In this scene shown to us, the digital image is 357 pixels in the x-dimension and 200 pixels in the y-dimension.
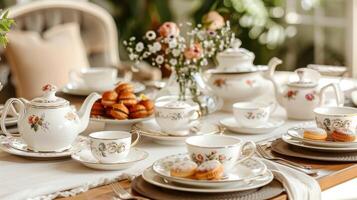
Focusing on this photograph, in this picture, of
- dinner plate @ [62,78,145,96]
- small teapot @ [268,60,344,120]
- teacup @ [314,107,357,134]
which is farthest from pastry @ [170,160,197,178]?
dinner plate @ [62,78,145,96]

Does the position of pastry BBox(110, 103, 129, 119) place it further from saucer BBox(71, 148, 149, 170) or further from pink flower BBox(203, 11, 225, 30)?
pink flower BBox(203, 11, 225, 30)

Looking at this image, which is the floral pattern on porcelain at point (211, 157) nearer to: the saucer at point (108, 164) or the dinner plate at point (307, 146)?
the saucer at point (108, 164)

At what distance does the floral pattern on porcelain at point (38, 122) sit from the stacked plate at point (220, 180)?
327mm

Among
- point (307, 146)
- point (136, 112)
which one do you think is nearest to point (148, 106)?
point (136, 112)

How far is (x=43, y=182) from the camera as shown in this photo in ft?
5.12

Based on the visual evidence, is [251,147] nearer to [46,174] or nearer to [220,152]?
[220,152]

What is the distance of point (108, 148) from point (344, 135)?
23.3 inches

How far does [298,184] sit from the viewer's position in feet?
4.98

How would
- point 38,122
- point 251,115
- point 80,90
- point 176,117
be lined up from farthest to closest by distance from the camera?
1. point 80,90
2. point 251,115
3. point 176,117
4. point 38,122

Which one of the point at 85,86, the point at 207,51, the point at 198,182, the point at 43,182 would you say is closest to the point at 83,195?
the point at 43,182

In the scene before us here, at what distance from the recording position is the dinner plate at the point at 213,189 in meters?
1.43

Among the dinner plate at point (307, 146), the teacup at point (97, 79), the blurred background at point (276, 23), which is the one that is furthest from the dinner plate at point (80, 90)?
the blurred background at point (276, 23)

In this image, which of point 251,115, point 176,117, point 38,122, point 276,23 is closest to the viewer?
point 38,122

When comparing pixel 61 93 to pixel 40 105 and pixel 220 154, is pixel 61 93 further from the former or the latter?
pixel 220 154
